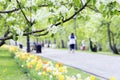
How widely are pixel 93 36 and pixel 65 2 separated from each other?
4028 cm

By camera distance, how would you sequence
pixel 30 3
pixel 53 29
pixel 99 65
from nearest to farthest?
pixel 53 29, pixel 30 3, pixel 99 65

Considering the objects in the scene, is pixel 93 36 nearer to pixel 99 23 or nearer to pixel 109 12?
pixel 99 23

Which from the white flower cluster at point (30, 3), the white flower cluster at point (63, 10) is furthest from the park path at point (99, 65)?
the white flower cluster at point (63, 10)

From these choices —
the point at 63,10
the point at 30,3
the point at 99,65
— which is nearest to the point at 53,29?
the point at 63,10

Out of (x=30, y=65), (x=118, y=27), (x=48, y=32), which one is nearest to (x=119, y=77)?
(x=30, y=65)

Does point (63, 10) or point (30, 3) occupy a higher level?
point (30, 3)

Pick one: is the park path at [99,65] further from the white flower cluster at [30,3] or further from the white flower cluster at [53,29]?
the white flower cluster at [53,29]

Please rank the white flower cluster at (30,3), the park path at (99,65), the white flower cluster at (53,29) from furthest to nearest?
1. the park path at (99,65)
2. the white flower cluster at (30,3)
3. the white flower cluster at (53,29)

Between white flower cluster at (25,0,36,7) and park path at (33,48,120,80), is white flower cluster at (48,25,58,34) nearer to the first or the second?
white flower cluster at (25,0,36,7)

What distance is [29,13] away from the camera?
229 inches

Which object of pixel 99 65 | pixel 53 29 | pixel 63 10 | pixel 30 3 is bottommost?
pixel 99 65

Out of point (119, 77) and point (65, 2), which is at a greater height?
point (65, 2)

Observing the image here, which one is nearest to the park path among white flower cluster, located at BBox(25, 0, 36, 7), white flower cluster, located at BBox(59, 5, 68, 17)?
white flower cluster, located at BBox(25, 0, 36, 7)

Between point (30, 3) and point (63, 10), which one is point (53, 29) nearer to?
point (63, 10)
